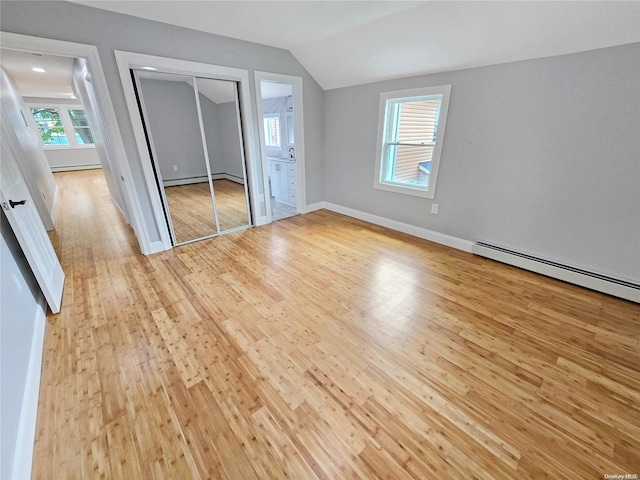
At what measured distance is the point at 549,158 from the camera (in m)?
2.44

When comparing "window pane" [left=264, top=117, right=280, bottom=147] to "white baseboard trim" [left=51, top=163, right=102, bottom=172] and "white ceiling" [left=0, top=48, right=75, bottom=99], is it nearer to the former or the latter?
"white ceiling" [left=0, top=48, right=75, bottom=99]

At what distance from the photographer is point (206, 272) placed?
276cm

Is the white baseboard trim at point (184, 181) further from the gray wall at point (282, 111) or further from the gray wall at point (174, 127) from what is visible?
the gray wall at point (282, 111)

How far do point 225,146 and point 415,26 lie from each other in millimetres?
2691

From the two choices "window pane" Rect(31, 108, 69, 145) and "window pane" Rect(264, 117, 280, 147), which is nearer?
"window pane" Rect(264, 117, 280, 147)

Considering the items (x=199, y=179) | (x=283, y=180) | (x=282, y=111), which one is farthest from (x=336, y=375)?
(x=282, y=111)

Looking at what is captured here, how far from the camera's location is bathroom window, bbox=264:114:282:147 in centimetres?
519

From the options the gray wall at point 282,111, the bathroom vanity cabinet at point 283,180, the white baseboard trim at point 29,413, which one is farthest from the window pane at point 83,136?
the white baseboard trim at point 29,413

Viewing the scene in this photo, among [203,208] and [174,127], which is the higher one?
[174,127]

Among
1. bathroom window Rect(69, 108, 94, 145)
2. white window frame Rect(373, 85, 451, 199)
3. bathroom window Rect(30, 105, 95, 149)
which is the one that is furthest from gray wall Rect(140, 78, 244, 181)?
bathroom window Rect(69, 108, 94, 145)

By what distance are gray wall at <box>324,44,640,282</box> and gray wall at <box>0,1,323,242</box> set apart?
180cm

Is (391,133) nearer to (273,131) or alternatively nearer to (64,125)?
(273,131)

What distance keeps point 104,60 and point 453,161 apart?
12.4 feet

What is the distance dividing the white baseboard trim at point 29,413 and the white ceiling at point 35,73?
2.49 metres
